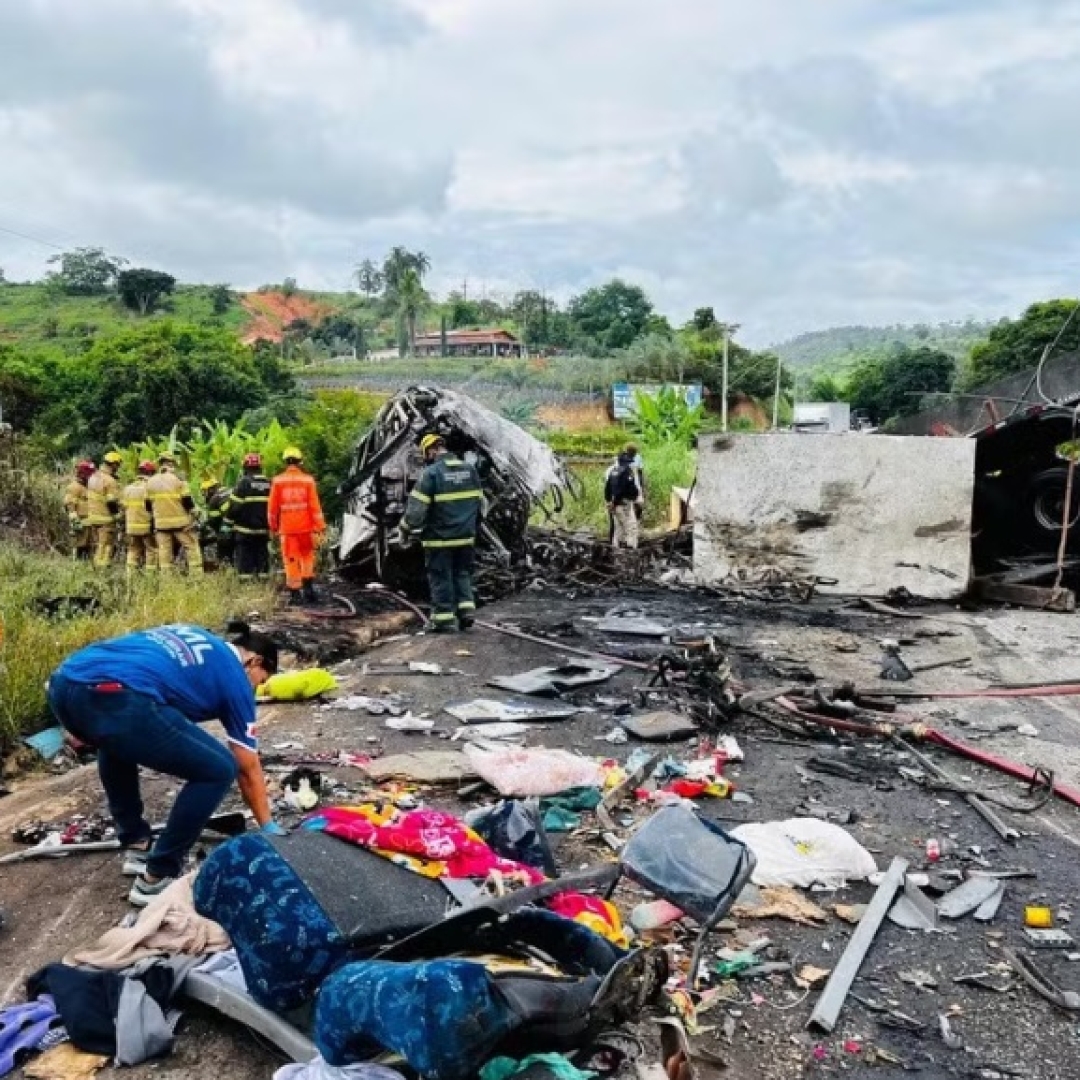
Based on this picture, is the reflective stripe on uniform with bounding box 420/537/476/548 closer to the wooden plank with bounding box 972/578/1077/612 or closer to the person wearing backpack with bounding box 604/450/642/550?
the person wearing backpack with bounding box 604/450/642/550

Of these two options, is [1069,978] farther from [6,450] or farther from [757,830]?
[6,450]

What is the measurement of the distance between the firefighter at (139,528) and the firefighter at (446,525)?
4365 millimetres

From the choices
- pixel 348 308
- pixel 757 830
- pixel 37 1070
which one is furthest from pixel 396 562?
pixel 348 308

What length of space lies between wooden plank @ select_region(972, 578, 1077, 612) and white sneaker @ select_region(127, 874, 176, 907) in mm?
8560

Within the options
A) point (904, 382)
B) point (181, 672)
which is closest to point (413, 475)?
point (181, 672)

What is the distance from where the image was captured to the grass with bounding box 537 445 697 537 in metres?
16.2

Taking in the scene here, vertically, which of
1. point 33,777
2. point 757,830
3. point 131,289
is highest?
point 131,289

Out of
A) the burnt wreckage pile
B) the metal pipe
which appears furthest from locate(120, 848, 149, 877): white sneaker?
the burnt wreckage pile

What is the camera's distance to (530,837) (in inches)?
148

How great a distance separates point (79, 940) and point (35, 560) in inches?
375

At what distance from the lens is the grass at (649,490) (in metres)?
16.2

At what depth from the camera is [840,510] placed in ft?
34.7

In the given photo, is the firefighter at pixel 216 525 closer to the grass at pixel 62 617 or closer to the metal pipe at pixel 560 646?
the grass at pixel 62 617

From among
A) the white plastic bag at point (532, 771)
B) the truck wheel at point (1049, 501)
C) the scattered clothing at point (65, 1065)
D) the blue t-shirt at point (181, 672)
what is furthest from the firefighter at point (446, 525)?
the truck wheel at point (1049, 501)
